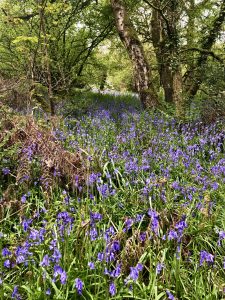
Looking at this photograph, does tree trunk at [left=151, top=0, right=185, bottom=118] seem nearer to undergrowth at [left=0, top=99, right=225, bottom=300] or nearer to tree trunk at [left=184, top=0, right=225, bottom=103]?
tree trunk at [left=184, top=0, right=225, bottom=103]

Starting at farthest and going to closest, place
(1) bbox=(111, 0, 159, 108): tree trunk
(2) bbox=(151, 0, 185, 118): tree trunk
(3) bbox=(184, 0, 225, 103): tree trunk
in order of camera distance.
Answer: (3) bbox=(184, 0, 225, 103): tree trunk, (1) bbox=(111, 0, 159, 108): tree trunk, (2) bbox=(151, 0, 185, 118): tree trunk

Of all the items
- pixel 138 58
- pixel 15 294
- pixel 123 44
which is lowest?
pixel 15 294

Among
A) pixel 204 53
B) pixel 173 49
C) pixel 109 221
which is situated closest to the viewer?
pixel 109 221

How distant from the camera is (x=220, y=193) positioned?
129 inches

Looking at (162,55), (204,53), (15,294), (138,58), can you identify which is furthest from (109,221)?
(204,53)

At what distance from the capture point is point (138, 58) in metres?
6.98

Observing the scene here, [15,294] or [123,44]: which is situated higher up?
[123,44]

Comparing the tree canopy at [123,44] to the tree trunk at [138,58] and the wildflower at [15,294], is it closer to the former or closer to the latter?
the tree trunk at [138,58]

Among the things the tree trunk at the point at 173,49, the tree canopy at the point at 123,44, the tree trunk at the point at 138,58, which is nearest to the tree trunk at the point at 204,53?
the tree canopy at the point at 123,44

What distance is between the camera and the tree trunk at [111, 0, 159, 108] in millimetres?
6973

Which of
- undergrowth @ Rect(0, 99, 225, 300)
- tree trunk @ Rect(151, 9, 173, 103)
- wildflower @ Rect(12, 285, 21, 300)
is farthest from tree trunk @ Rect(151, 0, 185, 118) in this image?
wildflower @ Rect(12, 285, 21, 300)

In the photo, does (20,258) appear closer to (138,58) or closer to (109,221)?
(109,221)

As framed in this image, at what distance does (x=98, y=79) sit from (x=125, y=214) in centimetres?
855

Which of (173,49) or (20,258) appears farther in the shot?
(173,49)
